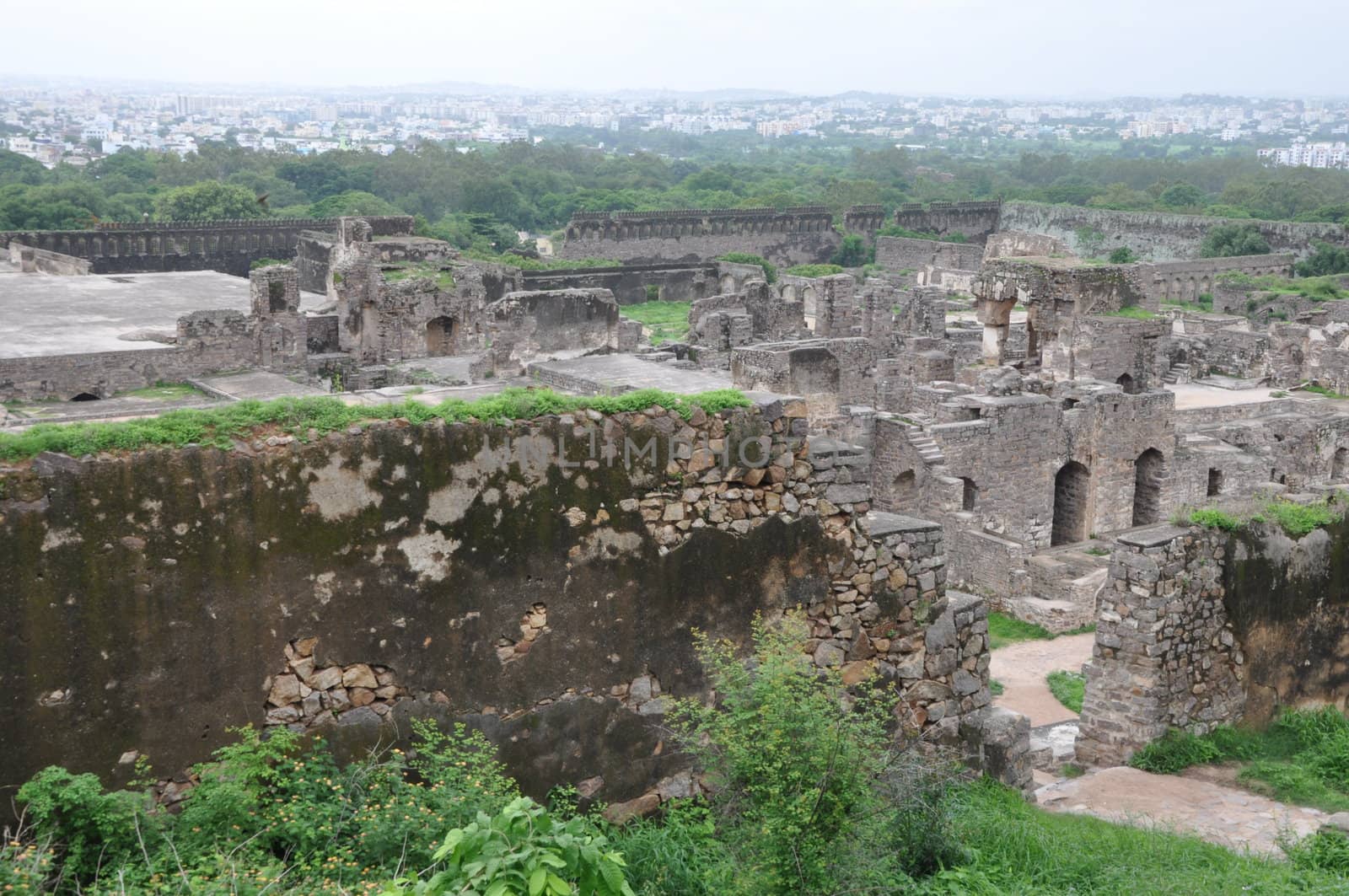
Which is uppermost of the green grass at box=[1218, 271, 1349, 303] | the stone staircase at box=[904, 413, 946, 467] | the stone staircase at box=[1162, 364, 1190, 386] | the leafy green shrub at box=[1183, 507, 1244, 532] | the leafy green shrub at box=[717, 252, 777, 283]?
the leafy green shrub at box=[1183, 507, 1244, 532]

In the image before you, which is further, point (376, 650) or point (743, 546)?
point (743, 546)

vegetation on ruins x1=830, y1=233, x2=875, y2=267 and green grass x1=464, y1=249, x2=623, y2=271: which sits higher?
green grass x1=464, y1=249, x2=623, y2=271

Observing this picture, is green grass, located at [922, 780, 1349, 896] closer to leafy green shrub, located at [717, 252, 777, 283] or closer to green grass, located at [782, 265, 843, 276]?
green grass, located at [782, 265, 843, 276]

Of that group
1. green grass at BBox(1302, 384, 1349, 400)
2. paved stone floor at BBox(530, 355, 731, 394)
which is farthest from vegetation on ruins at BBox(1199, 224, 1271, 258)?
paved stone floor at BBox(530, 355, 731, 394)

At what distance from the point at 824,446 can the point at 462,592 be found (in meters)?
2.16

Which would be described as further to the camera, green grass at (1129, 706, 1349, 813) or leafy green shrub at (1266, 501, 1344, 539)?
Result: leafy green shrub at (1266, 501, 1344, 539)

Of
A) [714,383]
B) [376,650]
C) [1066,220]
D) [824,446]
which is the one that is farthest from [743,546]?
[1066,220]

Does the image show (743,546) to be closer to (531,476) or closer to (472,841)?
(531,476)

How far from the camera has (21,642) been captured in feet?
19.0

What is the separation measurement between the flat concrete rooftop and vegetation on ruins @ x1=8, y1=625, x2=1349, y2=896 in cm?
1292

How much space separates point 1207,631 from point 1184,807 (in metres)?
1.46

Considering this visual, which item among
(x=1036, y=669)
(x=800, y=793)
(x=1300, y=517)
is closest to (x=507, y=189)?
(x=1036, y=669)

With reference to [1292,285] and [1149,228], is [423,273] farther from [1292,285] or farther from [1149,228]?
[1149,228]

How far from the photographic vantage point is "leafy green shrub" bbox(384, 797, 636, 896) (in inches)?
186
